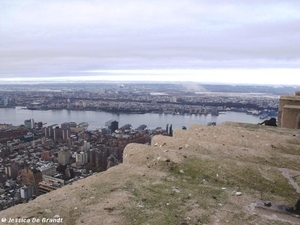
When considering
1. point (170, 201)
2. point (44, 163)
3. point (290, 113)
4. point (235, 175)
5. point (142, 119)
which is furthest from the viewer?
point (142, 119)

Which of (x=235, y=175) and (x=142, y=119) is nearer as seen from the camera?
(x=235, y=175)

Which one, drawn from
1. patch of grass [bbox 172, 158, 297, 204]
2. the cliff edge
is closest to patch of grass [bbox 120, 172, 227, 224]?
the cliff edge

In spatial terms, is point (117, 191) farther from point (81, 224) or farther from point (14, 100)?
point (14, 100)

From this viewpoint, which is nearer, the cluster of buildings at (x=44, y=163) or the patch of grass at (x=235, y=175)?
the patch of grass at (x=235, y=175)

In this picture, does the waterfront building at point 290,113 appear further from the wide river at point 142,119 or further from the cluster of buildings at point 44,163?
the wide river at point 142,119

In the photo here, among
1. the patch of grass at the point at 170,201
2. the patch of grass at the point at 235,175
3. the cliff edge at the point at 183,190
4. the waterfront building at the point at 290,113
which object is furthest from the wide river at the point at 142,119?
the patch of grass at the point at 170,201

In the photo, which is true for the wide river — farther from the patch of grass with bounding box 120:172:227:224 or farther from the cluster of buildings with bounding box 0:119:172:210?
the patch of grass with bounding box 120:172:227:224

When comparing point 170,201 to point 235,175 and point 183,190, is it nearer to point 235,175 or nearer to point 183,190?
point 183,190

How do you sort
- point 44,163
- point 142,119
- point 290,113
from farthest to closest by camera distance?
point 142,119
point 44,163
point 290,113

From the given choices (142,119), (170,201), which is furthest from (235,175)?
(142,119)

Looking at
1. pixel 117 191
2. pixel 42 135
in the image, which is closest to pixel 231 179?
pixel 117 191
